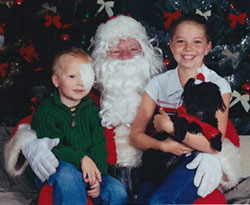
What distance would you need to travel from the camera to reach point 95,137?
2008 millimetres

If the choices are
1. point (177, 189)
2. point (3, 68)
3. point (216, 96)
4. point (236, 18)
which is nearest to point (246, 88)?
point (236, 18)

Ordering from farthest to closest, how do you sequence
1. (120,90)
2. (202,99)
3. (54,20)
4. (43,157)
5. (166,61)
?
1. (54,20)
2. (166,61)
3. (120,90)
4. (43,157)
5. (202,99)

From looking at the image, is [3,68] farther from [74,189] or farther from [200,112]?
[200,112]

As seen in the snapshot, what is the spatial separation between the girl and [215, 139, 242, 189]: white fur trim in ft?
0.27

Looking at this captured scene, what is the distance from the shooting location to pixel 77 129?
1.96 metres

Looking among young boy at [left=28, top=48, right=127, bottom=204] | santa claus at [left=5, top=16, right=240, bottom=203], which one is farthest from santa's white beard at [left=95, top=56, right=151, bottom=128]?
young boy at [left=28, top=48, right=127, bottom=204]

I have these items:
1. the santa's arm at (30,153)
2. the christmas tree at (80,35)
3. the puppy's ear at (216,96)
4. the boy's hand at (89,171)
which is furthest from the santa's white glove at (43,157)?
the christmas tree at (80,35)

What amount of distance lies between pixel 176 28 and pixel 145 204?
2.61 ft

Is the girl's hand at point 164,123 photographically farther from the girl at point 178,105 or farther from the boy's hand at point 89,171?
the boy's hand at point 89,171

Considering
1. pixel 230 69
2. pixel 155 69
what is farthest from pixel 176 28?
pixel 230 69

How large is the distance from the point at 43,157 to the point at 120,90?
635mm

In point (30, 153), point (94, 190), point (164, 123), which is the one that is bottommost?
point (94, 190)

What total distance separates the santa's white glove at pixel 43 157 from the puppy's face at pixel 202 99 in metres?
0.60

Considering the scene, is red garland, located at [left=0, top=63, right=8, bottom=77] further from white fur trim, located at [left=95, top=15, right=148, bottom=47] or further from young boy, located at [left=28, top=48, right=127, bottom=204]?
young boy, located at [left=28, top=48, right=127, bottom=204]
